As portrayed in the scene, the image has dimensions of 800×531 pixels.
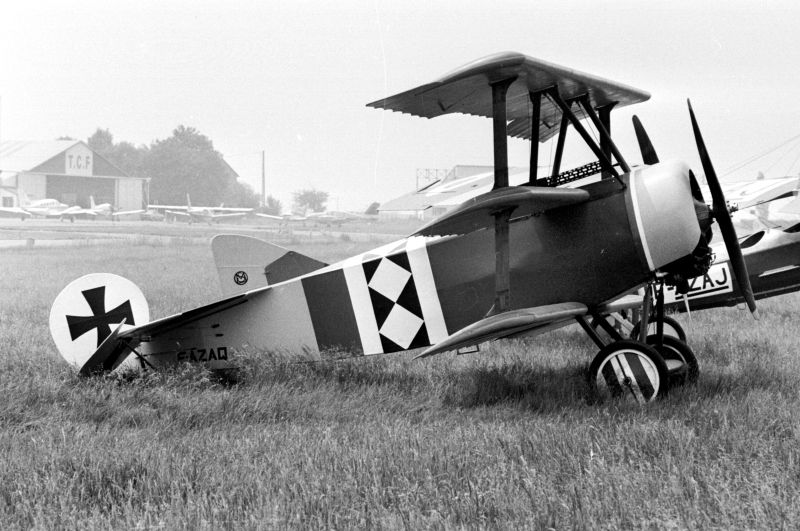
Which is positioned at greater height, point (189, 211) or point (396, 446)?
point (189, 211)

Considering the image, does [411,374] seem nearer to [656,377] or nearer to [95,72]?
[656,377]

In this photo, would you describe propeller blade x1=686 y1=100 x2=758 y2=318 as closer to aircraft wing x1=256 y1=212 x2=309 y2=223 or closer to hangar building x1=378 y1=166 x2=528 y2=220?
hangar building x1=378 y1=166 x2=528 y2=220

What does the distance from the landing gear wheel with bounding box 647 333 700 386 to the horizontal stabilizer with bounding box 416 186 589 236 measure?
1.54 metres

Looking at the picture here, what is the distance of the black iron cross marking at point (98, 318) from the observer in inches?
217

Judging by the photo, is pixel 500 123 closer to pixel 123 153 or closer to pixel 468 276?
pixel 468 276

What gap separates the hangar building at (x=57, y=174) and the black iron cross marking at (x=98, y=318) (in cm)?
973

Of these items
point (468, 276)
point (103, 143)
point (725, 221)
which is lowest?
point (468, 276)

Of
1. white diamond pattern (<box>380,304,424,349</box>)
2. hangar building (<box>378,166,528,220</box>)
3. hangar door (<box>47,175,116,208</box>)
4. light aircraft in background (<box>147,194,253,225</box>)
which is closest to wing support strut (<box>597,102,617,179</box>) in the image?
hangar building (<box>378,166,528,220</box>)

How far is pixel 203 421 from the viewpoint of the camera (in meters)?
4.32

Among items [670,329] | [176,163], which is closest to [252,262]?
[670,329]

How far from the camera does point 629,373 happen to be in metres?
4.59

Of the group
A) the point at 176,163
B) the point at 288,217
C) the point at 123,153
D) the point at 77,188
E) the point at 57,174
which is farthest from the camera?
the point at 288,217

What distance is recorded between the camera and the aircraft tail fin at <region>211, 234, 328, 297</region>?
19.9 feet

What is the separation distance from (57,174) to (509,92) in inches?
552
